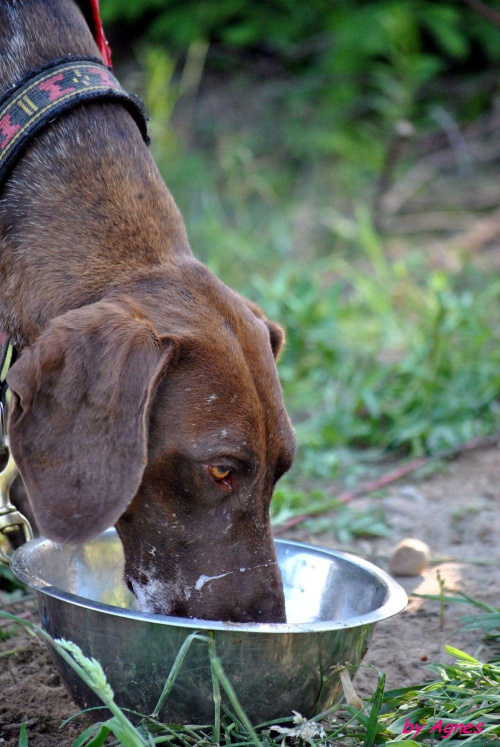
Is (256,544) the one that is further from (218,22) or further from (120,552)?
(218,22)

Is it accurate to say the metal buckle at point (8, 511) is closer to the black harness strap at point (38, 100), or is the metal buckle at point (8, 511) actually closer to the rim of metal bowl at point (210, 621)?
the rim of metal bowl at point (210, 621)

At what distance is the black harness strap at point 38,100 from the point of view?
8.14 ft

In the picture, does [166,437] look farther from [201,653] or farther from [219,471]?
[201,653]

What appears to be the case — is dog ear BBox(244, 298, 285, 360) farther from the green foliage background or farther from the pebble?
the green foliage background

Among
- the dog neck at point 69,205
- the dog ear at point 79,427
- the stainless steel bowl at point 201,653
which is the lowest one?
the stainless steel bowl at point 201,653

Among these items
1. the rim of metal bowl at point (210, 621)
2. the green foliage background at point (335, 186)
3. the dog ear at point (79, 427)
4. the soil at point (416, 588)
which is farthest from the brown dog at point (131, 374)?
the green foliage background at point (335, 186)

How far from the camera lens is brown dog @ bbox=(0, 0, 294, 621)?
2068 millimetres

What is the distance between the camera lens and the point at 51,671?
8.39 feet

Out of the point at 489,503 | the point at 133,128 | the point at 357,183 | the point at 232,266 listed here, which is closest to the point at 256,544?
the point at 133,128

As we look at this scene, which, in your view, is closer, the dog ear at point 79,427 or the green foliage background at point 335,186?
the dog ear at point 79,427

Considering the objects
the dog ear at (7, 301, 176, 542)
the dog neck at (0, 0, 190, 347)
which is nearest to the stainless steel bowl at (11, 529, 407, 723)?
the dog ear at (7, 301, 176, 542)

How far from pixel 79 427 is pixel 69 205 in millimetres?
742

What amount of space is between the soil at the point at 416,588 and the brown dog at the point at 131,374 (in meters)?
0.41

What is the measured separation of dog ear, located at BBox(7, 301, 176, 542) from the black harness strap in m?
0.70
